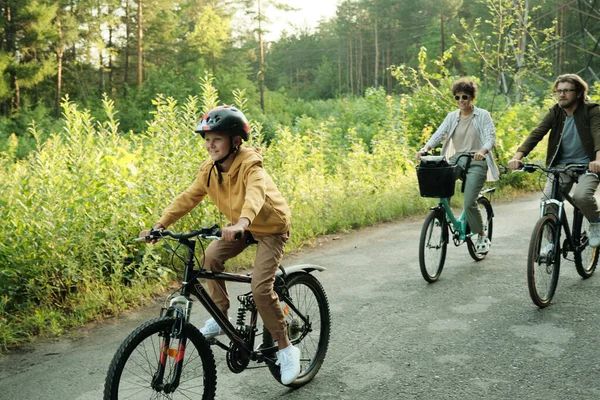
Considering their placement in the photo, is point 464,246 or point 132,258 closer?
point 132,258

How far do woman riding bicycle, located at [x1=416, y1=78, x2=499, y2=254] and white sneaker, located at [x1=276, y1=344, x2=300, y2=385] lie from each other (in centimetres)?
402

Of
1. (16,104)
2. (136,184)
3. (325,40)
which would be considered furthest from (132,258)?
(325,40)

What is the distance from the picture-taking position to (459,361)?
5.05 metres

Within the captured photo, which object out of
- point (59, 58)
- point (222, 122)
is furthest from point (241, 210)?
point (59, 58)

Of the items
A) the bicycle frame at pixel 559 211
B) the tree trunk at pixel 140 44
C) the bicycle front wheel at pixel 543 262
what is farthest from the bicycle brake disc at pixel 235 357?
the tree trunk at pixel 140 44

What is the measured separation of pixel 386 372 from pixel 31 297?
12.5ft

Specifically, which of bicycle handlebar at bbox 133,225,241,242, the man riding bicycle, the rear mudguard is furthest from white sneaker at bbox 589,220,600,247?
bicycle handlebar at bbox 133,225,241,242

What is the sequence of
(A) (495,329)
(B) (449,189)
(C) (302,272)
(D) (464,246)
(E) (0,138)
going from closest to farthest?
(C) (302,272), (A) (495,329), (B) (449,189), (D) (464,246), (E) (0,138)

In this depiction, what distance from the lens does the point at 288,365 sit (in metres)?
4.39

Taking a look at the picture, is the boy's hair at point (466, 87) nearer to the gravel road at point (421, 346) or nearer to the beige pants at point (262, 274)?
the gravel road at point (421, 346)

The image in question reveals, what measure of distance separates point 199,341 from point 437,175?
13.7 ft

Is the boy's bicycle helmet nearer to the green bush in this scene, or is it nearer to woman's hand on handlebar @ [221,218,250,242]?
woman's hand on handlebar @ [221,218,250,242]

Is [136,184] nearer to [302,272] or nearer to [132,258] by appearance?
[132,258]

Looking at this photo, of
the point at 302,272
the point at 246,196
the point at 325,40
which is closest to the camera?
the point at 246,196
